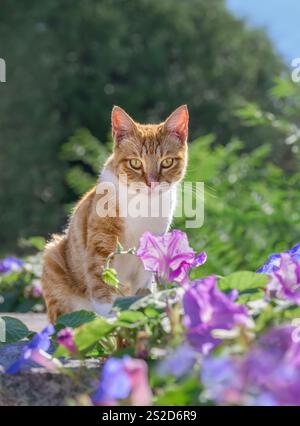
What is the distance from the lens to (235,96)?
24688 mm

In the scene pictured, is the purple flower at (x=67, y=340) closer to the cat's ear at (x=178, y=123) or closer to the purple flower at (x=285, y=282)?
the purple flower at (x=285, y=282)

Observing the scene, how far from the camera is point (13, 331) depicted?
8.28ft

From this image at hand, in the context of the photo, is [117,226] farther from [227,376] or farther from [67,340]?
[227,376]

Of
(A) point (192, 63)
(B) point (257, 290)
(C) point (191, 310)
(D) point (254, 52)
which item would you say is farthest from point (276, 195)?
(D) point (254, 52)

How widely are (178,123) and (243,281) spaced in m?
2.43

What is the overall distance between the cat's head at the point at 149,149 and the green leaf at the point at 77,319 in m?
1.69

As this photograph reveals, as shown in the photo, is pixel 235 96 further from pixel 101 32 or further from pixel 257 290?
pixel 257 290

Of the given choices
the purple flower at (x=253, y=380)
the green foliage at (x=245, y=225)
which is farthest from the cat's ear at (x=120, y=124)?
the purple flower at (x=253, y=380)

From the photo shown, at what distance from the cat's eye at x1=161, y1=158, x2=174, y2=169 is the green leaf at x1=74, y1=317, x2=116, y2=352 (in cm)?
238

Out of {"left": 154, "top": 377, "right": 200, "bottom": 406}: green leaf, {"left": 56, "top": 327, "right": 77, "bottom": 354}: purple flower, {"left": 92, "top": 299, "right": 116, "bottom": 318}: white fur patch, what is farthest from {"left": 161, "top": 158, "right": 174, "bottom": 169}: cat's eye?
{"left": 154, "top": 377, "right": 200, "bottom": 406}: green leaf

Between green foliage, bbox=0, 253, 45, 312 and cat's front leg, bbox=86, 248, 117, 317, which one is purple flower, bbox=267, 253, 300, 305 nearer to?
cat's front leg, bbox=86, 248, 117, 317

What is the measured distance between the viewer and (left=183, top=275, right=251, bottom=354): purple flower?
142 cm

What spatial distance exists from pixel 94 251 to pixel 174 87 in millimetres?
20894

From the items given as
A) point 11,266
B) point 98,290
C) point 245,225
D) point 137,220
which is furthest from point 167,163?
A: point 11,266
